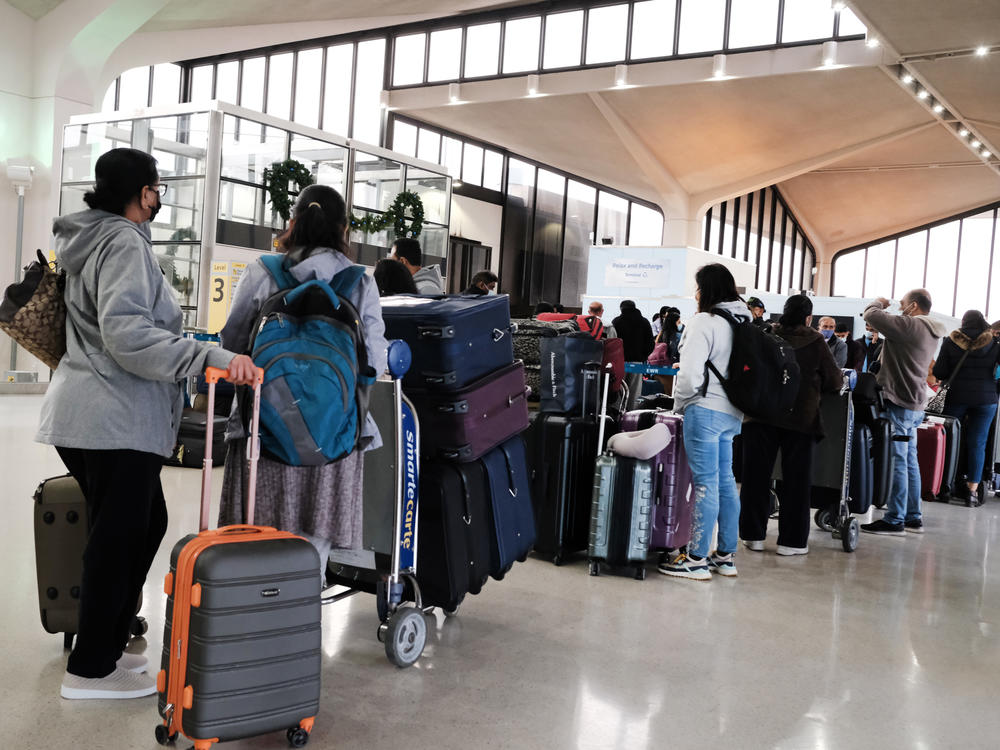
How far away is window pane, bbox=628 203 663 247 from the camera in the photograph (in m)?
25.6

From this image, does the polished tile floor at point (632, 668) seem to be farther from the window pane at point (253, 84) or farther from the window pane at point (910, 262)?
the window pane at point (910, 262)

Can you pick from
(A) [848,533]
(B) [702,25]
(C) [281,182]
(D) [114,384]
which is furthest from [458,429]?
(B) [702,25]

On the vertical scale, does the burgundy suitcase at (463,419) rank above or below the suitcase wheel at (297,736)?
above

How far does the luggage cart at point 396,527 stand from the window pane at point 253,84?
710 inches

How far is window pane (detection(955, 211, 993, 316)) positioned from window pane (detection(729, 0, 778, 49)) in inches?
609

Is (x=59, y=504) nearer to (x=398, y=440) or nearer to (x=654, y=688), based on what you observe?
(x=398, y=440)

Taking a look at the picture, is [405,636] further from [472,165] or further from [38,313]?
[472,165]

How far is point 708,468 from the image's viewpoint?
14.8ft

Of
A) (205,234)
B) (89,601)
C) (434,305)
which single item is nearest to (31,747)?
(89,601)

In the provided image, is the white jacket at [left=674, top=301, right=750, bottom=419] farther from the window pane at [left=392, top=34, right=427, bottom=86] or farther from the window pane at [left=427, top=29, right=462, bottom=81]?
the window pane at [left=392, top=34, right=427, bottom=86]

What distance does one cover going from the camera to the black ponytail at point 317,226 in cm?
267

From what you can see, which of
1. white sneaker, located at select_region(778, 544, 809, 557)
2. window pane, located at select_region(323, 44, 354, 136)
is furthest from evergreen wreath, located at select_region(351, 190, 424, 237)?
white sneaker, located at select_region(778, 544, 809, 557)

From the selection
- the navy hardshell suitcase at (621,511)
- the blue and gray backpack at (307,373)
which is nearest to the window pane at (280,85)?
the navy hardshell suitcase at (621,511)

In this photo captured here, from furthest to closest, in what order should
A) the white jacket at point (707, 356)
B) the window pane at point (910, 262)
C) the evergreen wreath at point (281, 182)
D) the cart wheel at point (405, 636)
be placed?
the window pane at point (910, 262) → the evergreen wreath at point (281, 182) → the white jacket at point (707, 356) → the cart wheel at point (405, 636)
